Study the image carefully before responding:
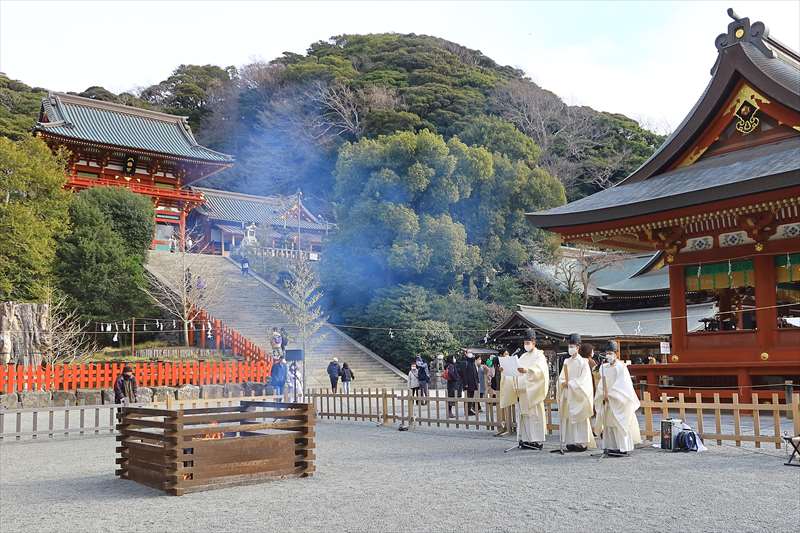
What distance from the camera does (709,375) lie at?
14.8 metres

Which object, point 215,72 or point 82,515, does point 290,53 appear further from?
point 82,515

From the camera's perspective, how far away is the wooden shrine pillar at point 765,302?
46.1 feet

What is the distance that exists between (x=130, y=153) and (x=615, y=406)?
31030mm

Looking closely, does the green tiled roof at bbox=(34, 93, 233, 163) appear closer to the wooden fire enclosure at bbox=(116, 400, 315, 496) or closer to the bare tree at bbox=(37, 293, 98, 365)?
the bare tree at bbox=(37, 293, 98, 365)

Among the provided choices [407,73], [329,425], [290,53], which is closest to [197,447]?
[329,425]

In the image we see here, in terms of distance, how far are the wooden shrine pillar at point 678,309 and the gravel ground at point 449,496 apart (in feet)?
20.5

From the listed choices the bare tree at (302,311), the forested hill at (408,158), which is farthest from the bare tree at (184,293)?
the forested hill at (408,158)

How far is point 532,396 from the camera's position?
392 inches

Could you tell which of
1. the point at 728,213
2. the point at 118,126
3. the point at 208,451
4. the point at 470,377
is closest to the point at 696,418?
the point at 728,213

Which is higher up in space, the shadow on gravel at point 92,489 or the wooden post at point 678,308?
the wooden post at point 678,308

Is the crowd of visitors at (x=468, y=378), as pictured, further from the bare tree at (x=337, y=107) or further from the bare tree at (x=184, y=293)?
the bare tree at (x=337, y=107)

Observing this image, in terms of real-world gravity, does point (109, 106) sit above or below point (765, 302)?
above

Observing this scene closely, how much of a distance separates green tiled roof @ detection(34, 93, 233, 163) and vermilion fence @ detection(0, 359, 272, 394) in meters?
16.5

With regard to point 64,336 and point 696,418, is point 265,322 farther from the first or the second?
point 696,418
